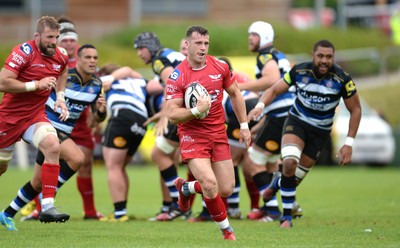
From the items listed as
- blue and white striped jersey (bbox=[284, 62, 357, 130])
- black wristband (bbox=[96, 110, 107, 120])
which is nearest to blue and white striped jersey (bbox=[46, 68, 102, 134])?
black wristband (bbox=[96, 110, 107, 120])

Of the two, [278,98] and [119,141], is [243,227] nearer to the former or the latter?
[278,98]

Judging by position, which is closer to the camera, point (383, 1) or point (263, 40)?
point (263, 40)

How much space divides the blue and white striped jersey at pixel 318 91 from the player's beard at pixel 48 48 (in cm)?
319

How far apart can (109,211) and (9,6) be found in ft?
79.4

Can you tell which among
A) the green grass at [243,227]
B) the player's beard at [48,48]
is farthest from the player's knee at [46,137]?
the green grass at [243,227]

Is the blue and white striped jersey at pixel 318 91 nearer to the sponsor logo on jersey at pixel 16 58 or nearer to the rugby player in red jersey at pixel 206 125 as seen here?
the rugby player in red jersey at pixel 206 125

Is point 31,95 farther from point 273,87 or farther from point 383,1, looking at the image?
point 383,1

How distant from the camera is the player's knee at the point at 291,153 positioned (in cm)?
1283

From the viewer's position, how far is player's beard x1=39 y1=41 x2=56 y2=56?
11891 millimetres

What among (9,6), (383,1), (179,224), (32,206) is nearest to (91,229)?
(179,224)

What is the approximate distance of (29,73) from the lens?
39.2 feet

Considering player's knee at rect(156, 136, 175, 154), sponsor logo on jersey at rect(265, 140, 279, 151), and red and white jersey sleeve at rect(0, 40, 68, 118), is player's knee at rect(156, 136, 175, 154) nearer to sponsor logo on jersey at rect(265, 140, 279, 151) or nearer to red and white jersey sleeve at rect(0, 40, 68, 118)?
sponsor logo on jersey at rect(265, 140, 279, 151)

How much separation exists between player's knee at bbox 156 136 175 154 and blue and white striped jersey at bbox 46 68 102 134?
1.38 m

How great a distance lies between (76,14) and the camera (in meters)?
39.4
